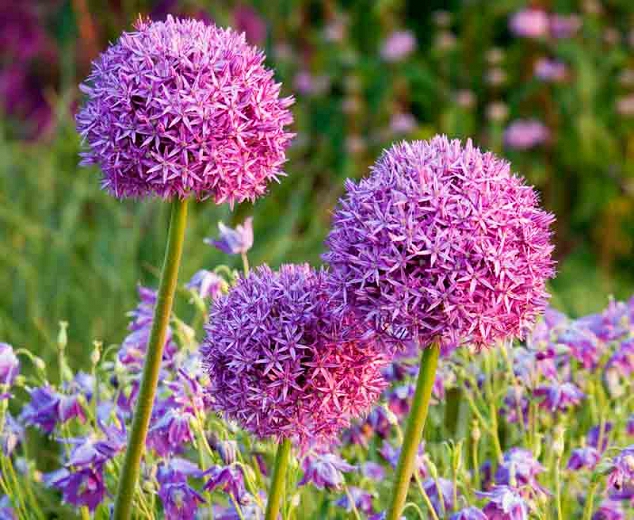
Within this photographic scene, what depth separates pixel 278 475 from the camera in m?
1.57

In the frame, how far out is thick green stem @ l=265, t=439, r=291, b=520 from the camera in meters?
1.55

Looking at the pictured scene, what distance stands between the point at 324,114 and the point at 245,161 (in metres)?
3.68

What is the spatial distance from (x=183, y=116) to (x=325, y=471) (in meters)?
0.66

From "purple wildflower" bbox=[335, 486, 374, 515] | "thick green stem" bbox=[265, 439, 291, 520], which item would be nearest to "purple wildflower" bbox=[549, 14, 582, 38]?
"purple wildflower" bbox=[335, 486, 374, 515]

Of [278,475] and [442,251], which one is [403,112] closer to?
[278,475]

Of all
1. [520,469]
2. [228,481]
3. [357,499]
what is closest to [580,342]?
[520,469]

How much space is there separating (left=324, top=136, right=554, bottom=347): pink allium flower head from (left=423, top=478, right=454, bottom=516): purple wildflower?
0.52 metres

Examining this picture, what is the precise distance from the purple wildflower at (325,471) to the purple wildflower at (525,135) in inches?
122

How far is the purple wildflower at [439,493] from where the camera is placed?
1.88 m

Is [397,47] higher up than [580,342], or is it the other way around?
[397,47]

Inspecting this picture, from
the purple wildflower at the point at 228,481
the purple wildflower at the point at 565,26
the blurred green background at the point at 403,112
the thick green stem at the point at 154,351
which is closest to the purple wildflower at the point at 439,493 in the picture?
the purple wildflower at the point at 228,481

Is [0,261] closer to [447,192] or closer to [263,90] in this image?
[263,90]

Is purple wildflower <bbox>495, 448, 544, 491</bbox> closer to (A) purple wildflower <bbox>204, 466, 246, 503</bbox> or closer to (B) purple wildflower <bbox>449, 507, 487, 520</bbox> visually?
(B) purple wildflower <bbox>449, 507, 487, 520</bbox>

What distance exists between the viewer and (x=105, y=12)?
5.55 metres
